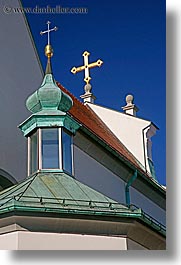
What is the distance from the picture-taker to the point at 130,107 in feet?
14.0

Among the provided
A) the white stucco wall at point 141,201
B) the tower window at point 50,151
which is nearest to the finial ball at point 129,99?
the white stucco wall at point 141,201

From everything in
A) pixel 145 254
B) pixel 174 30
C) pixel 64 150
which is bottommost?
pixel 145 254

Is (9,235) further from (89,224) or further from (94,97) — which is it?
(94,97)

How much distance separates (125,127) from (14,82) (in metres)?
1.52

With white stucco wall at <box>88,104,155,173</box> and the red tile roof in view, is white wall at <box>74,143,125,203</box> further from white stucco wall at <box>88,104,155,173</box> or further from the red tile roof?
white stucco wall at <box>88,104,155,173</box>

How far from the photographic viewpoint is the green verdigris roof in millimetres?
2703

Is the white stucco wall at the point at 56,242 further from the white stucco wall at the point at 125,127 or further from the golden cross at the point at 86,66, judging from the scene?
the white stucco wall at the point at 125,127

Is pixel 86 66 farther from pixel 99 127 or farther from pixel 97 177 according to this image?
pixel 99 127

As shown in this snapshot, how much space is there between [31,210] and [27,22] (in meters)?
1.15

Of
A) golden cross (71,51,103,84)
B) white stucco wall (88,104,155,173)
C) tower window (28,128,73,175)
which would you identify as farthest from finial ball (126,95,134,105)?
white stucco wall (88,104,155,173)

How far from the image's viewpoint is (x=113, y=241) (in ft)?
9.00

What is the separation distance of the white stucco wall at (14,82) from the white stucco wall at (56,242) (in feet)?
2.10

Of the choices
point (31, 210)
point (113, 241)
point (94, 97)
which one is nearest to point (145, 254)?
point (113, 241)

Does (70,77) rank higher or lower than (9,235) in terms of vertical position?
higher
